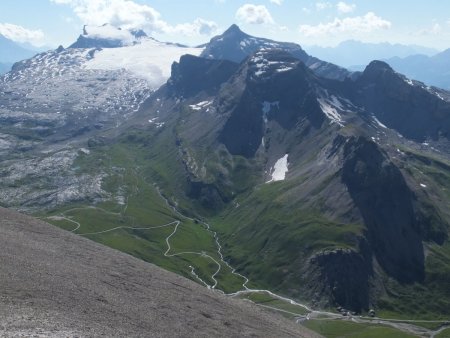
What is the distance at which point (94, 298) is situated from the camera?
9400 centimetres

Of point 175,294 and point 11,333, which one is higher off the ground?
point 11,333

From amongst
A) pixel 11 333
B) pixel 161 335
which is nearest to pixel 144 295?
pixel 161 335

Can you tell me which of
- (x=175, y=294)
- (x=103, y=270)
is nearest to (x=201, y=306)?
(x=175, y=294)

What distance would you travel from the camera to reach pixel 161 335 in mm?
88625

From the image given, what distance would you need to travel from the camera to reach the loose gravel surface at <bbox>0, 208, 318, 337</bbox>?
3164 inches

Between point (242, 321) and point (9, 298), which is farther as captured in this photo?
point (242, 321)

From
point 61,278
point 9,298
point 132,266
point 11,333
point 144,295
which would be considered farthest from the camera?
point 132,266

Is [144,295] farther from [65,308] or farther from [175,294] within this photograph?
[65,308]

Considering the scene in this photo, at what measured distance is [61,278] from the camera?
98.1m

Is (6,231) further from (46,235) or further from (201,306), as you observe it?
(201,306)

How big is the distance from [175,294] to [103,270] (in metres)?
14.9

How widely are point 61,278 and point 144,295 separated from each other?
15.7m

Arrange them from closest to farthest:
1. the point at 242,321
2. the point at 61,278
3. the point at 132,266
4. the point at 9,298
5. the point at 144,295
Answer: the point at 9,298 < the point at 61,278 < the point at 144,295 < the point at 242,321 < the point at 132,266

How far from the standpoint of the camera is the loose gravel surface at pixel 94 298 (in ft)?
264
